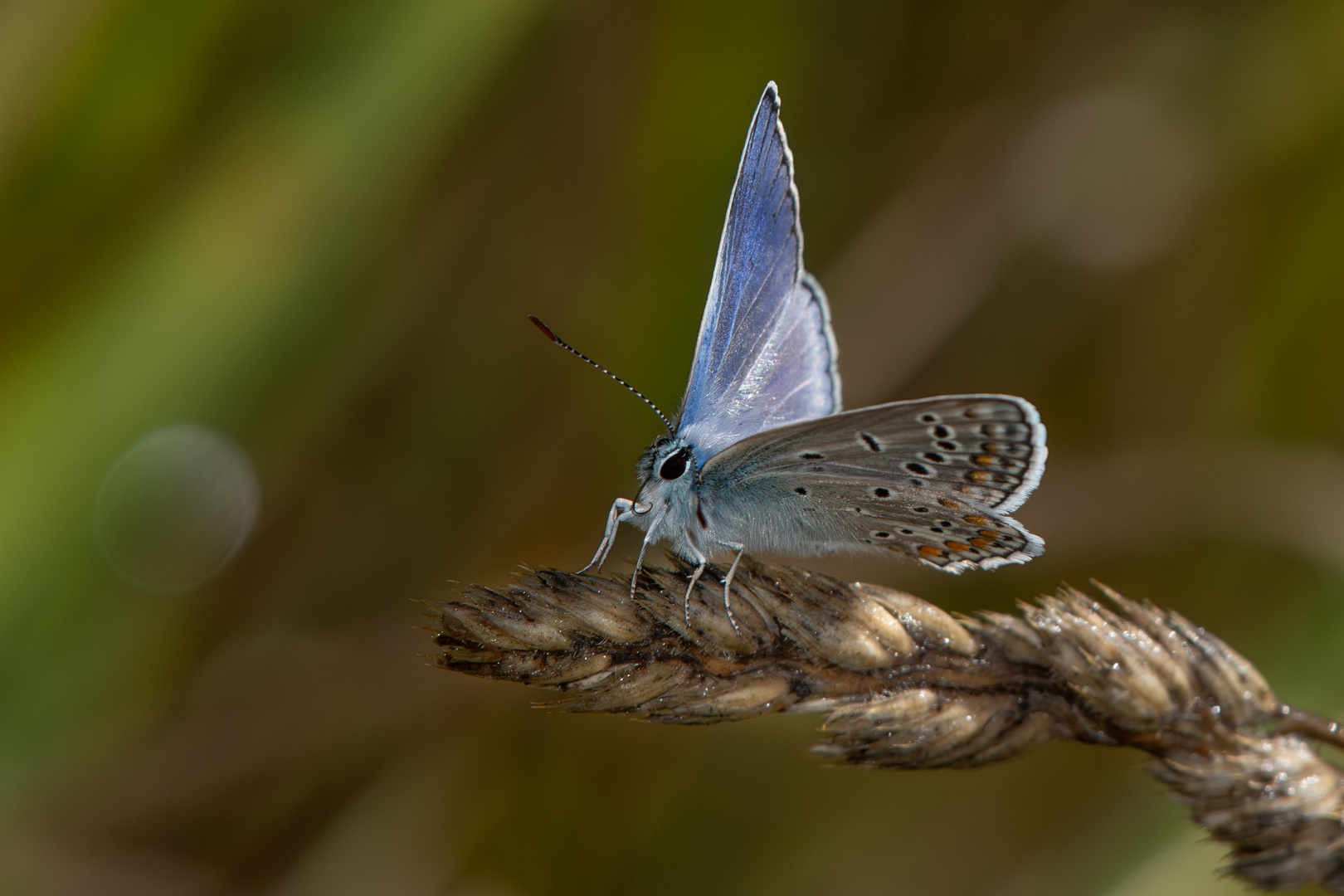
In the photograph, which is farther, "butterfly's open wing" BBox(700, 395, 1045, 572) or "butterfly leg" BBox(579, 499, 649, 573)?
"butterfly leg" BBox(579, 499, 649, 573)

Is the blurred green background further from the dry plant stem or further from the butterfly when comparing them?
the dry plant stem

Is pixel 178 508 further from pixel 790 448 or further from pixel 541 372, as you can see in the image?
pixel 790 448

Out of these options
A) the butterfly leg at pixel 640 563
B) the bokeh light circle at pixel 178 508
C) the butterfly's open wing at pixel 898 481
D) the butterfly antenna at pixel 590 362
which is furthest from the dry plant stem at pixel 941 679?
the bokeh light circle at pixel 178 508

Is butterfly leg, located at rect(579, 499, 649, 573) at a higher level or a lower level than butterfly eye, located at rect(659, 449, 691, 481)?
lower

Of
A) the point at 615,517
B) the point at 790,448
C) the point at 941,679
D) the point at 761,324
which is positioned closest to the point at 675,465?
the point at 615,517

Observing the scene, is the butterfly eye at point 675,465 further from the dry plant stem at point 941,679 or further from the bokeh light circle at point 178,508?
the bokeh light circle at point 178,508

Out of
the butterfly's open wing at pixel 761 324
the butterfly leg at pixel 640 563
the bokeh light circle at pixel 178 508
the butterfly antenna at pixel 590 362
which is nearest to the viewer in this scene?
the butterfly leg at pixel 640 563

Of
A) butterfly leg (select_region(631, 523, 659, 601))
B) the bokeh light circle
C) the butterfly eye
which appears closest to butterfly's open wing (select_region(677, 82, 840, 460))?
the butterfly eye
